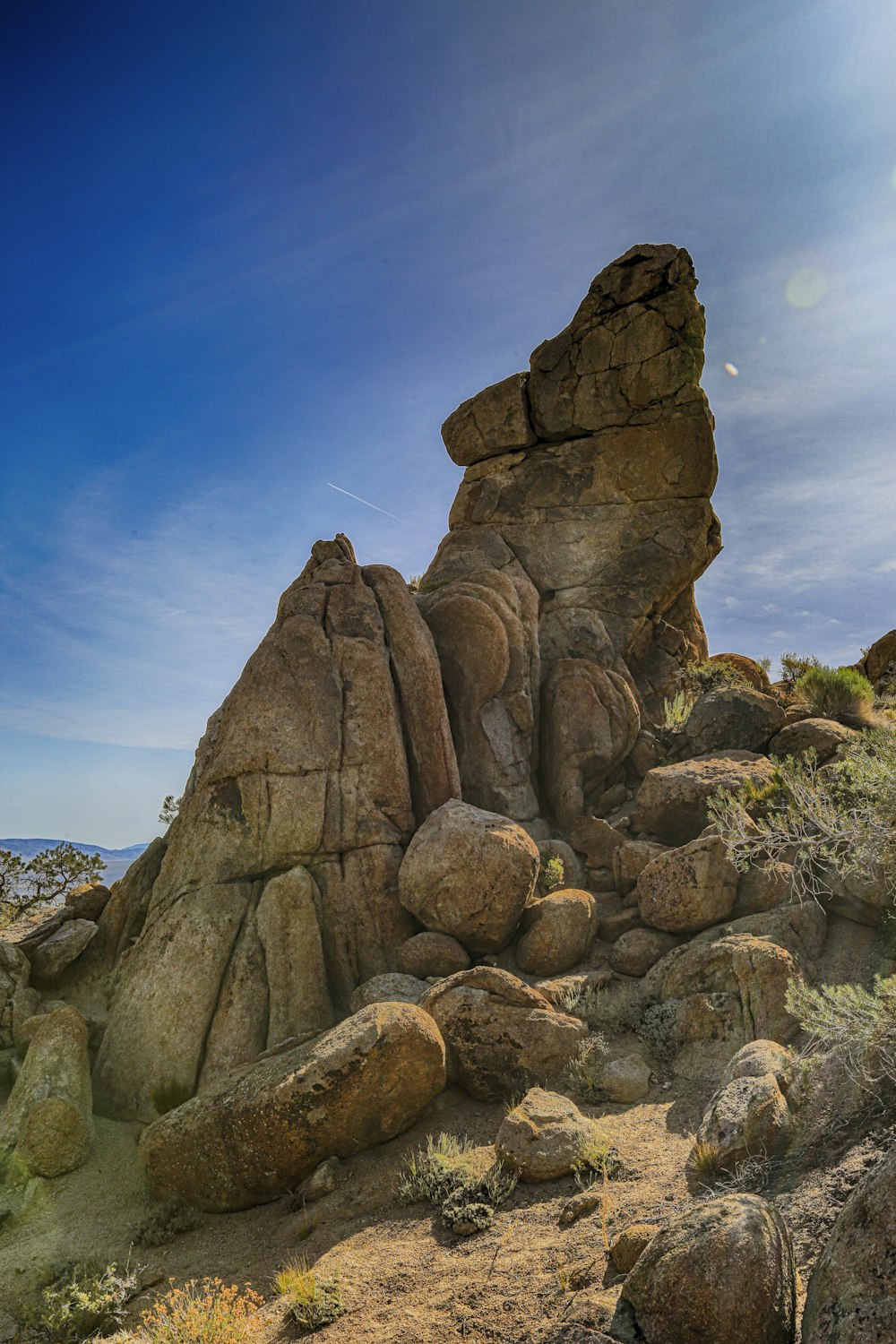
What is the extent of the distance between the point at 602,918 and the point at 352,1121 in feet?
19.6

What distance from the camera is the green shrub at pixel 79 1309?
8.23 metres

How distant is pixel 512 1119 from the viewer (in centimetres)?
924

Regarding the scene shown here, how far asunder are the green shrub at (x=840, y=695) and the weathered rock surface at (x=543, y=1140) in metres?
11.5

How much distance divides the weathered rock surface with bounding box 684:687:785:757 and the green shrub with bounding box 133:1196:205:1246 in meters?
12.9

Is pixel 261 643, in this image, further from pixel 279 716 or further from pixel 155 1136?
pixel 155 1136

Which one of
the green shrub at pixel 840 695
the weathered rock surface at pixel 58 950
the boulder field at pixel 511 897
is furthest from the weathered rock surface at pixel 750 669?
the weathered rock surface at pixel 58 950

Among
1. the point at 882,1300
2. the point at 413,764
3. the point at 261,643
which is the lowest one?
the point at 882,1300

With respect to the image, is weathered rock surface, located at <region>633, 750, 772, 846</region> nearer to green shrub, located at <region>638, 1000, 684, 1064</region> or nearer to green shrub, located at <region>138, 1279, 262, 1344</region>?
green shrub, located at <region>638, 1000, 684, 1064</region>

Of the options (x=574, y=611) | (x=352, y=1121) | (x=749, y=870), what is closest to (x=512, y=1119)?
(x=352, y=1121)

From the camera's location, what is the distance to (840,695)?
17.5 meters

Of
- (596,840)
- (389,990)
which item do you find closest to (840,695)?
(596,840)

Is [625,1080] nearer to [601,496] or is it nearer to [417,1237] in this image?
[417,1237]

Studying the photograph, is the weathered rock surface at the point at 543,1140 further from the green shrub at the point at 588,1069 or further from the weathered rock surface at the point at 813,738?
the weathered rock surface at the point at 813,738

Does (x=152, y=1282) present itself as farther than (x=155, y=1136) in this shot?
No
